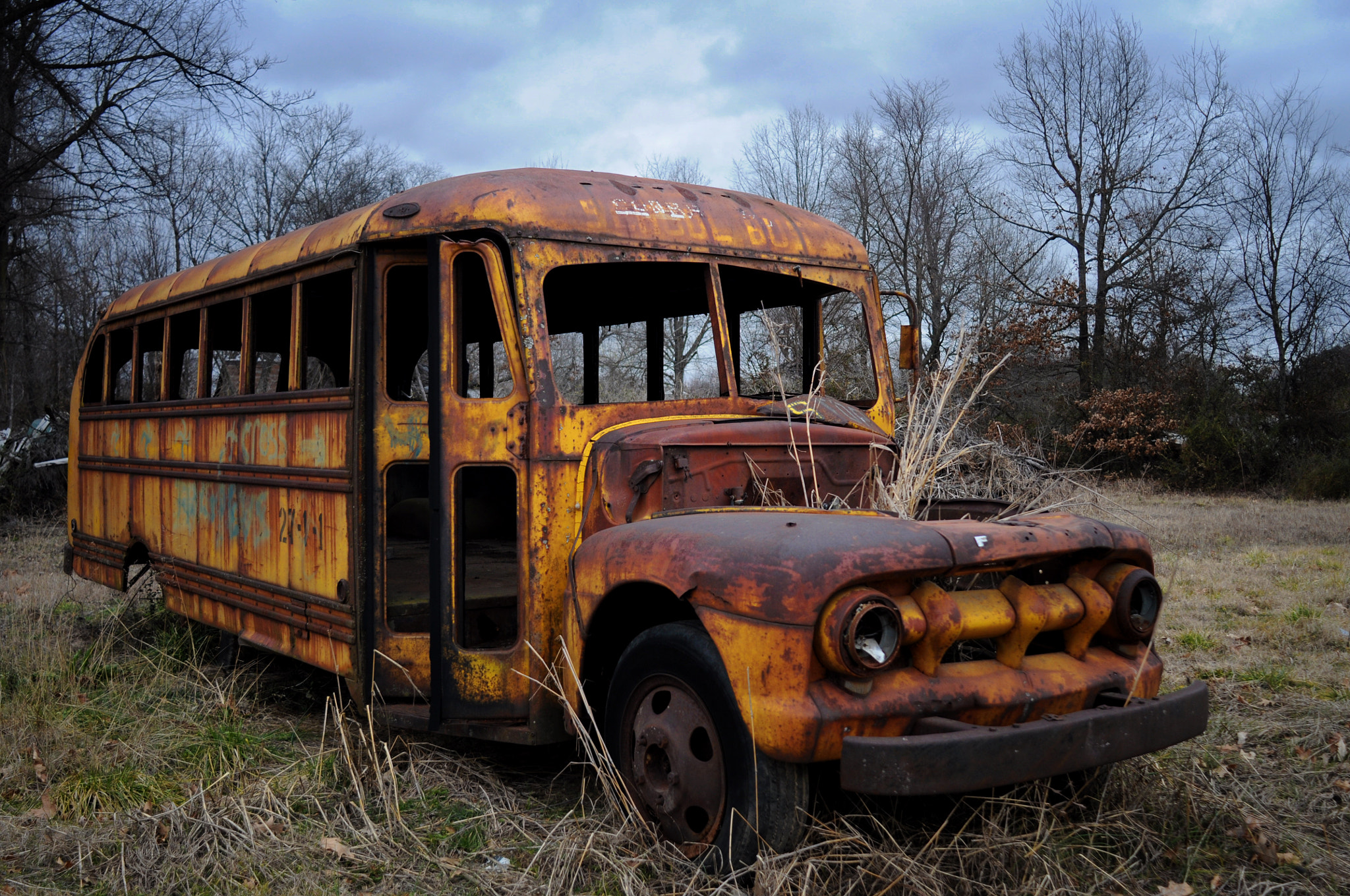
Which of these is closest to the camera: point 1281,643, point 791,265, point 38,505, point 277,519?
point 791,265

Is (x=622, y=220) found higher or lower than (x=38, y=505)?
higher

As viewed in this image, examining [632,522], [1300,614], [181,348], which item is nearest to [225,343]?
[181,348]

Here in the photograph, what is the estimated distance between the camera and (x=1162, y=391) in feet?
66.5

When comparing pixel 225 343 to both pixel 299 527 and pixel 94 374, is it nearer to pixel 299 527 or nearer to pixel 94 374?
pixel 299 527

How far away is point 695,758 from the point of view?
3.16m

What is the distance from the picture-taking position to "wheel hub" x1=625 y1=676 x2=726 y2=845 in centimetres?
311

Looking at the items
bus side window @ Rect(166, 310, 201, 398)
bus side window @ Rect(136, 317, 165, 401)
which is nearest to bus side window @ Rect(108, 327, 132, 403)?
bus side window @ Rect(136, 317, 165, 401)

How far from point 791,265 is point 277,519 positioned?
9.29 feet

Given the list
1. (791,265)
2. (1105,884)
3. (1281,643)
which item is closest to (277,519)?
(791,265)

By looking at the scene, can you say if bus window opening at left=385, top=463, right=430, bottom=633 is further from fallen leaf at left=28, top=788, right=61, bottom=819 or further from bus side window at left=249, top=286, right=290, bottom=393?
fallen leaf at left=28, top=788, right=61, bottom=819

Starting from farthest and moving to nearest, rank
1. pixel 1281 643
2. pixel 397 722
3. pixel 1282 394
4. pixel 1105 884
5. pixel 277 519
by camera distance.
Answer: pixel 1282 394, pixel 1281 643, pixel 277 519, pixel 397 722, pixel 1105 884

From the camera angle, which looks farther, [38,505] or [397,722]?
[38,505]

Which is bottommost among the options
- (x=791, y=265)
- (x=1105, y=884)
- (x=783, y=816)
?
(x=1105, y=884)

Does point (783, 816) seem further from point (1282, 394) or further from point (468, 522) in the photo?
point (1282, 394)
